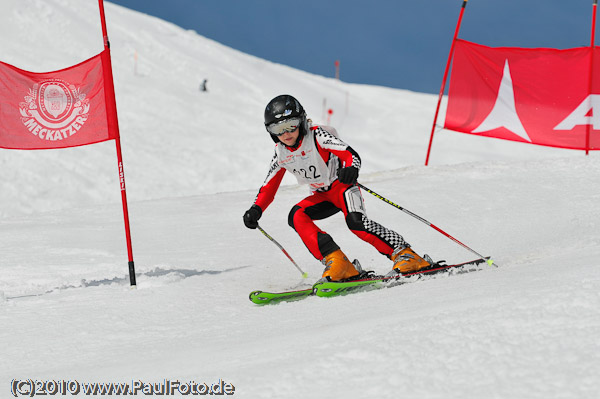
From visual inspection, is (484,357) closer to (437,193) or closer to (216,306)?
(216,306)

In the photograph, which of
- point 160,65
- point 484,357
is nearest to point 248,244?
point 484,357

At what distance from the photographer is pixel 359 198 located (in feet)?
15.3

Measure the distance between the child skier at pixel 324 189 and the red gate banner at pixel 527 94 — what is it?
5.82 meters

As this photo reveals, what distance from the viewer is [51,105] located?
5.15 metres

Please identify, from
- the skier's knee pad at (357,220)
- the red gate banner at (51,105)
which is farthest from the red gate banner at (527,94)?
the red gate banner at (51,105)

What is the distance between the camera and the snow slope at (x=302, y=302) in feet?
6.77

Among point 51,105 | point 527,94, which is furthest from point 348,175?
point 527,94

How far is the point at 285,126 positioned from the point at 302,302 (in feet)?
4.26

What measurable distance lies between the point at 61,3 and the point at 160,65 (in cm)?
859

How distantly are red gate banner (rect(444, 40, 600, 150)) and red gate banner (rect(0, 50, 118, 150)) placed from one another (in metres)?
6.51

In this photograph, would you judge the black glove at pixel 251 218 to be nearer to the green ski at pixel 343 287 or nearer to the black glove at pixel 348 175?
the green ski at pixel 343 287

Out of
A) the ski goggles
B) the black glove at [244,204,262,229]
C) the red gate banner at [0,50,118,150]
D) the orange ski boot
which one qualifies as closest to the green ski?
the orange ski boot

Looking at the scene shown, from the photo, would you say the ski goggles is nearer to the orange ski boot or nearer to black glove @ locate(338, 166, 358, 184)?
black glove @ locate(338, 166, 358, 184)

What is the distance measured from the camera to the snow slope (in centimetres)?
206
